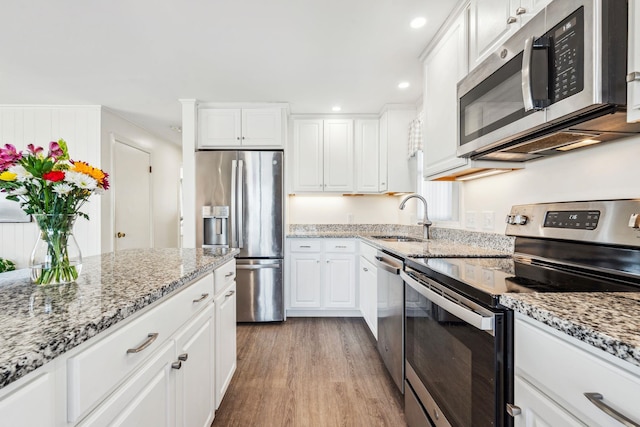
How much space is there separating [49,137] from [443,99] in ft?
13.3

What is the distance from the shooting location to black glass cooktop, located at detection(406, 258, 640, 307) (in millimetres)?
907

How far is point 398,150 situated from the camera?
3.38 metres

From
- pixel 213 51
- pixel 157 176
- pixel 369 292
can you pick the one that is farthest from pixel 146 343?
pixel 157 176

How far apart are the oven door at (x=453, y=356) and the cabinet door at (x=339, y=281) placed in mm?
1686

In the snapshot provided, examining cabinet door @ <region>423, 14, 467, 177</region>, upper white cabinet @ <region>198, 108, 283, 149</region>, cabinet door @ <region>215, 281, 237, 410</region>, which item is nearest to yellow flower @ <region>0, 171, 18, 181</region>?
cabinet door @ <region>215, 281, 237, 410</region>

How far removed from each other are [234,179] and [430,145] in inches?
78.7

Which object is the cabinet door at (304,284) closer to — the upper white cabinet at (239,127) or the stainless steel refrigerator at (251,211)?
the stainless steel refrigerator at (251,211)

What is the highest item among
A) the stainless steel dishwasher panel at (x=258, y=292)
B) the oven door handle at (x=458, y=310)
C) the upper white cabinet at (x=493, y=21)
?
the upper white cabinet at (x=493, y=21)

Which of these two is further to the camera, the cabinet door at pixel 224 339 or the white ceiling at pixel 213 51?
the white ceiling at pixel 213 51

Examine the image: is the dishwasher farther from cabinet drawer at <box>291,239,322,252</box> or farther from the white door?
the white door

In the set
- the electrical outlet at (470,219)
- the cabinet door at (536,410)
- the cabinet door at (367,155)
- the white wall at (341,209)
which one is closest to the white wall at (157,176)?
the white wall at (341,209)

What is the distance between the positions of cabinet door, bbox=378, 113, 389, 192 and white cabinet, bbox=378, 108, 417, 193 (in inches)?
0.5

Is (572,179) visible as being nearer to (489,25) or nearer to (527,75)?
(527,75)

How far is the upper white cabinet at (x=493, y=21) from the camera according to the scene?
3.89ft
